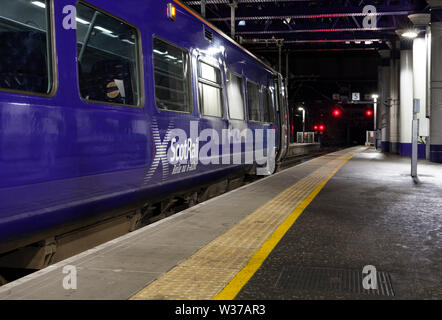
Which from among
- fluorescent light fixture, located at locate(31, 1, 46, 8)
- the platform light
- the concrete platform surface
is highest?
the platform light

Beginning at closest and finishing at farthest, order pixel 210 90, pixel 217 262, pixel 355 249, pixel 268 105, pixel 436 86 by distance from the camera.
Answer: pixel 217 262 → pixel 355 249 → pixel 210 90 → pixel 268 105 → pixel 436 86

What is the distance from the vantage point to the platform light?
5967 millimetres

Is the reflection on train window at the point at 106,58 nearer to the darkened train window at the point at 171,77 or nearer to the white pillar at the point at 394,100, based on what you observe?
the darkened train window at the point at 171,77

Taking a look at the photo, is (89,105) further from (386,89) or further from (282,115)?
(386,89)

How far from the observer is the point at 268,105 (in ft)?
39.9

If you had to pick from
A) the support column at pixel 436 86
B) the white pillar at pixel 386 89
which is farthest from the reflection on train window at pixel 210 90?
the white pillar at pixel 386 89

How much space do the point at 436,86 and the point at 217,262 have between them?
16.0 m

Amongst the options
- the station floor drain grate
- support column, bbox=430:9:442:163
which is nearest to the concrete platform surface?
the station floor drain grate

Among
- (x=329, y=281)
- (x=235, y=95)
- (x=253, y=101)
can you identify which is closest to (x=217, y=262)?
(x=329, y=281)

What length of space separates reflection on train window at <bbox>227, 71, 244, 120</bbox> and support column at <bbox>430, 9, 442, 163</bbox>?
10.9 m

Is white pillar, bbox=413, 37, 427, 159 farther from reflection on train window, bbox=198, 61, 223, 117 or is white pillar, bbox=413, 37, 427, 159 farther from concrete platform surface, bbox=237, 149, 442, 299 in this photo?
reflection on train window, bbox=198, 61, 223, 117

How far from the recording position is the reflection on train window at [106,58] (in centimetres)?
430
